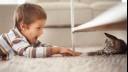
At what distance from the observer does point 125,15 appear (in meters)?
0.17

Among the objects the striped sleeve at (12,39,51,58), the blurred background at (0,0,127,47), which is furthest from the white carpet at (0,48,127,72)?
the blurred background at (0,0,127,47)

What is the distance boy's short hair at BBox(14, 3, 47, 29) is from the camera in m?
0.70

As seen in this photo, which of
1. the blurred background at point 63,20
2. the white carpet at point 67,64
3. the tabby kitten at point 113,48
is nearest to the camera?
the white carpet at point 67,64

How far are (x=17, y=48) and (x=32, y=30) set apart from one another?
3.1 inches

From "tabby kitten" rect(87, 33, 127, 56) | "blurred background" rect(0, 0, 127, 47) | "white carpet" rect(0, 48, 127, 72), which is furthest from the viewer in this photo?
"blurred background" rect(0, 0, 127, 47)

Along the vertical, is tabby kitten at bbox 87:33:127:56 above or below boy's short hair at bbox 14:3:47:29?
below

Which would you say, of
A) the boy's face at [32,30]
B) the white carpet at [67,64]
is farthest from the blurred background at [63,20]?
the white carpet at [67,64]

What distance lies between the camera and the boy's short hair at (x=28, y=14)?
0.70m

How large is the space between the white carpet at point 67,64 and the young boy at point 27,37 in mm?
22

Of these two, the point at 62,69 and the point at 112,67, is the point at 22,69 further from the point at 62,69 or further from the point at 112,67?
the point at 112,67

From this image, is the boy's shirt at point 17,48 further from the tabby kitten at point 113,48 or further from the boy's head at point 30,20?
the tabby kitten at point 113,48

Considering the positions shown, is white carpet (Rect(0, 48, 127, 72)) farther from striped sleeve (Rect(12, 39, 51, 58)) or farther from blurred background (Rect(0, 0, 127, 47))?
blurred background (Rect(0, 0, 127, 47))

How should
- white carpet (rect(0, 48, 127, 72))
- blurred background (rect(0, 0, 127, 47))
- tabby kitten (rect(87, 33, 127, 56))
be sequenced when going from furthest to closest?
blurred background (rect(0, 0, 127, 47)), tabby kitten (rect(87, 33, 127, 56)), white carpet (rect(0, 48, 127, 72))

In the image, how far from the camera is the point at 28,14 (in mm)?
698
